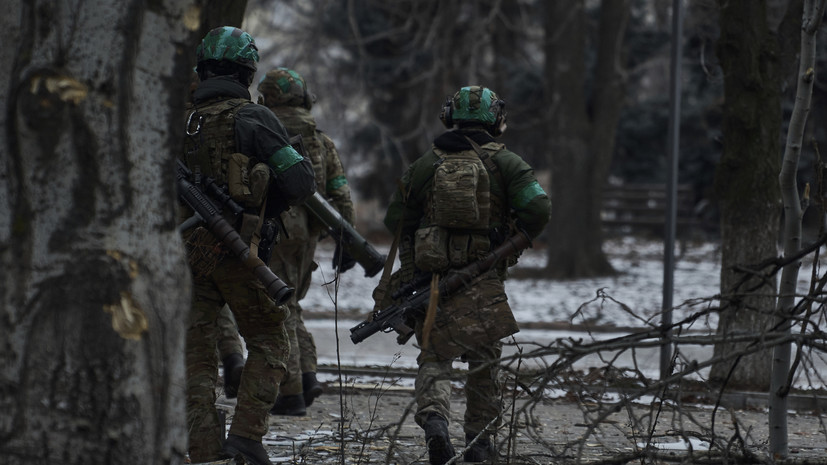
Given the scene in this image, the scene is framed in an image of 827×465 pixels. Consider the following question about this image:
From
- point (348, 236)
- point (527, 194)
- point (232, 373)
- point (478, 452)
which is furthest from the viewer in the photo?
point (348, 236)

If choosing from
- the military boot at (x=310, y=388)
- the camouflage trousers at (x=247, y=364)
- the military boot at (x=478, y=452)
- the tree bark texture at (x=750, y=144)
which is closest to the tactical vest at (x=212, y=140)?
the camouflage trousers at (x=247, y=364)

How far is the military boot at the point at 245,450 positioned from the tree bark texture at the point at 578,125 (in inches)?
455

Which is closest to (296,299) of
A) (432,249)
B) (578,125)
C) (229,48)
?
(432,249)

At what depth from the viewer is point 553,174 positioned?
16.3 meters

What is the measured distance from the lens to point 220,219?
4816mm

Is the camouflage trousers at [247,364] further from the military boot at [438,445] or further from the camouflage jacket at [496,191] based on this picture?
the camouflage jacket at [496,191]

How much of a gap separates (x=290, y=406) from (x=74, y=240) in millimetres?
3880

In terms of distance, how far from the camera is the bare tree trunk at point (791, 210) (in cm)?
486

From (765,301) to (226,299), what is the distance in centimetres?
393

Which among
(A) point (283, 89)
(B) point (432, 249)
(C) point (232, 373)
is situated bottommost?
(C) point (232, 373)

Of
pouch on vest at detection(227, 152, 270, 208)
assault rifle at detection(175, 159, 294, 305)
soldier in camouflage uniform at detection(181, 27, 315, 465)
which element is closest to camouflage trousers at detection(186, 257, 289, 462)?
soldier in camouflage uniform at detection(181, 27, 315, 465)

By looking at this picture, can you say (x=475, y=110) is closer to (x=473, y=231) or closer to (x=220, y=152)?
(x=473, y=231)

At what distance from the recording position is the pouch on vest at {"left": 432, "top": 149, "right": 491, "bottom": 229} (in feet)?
A: 17.2

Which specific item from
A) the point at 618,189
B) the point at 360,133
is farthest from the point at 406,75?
the point at 618,189
